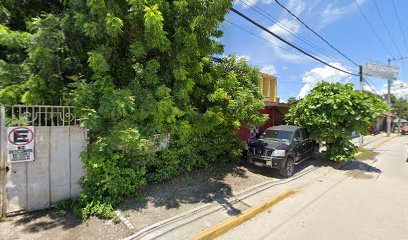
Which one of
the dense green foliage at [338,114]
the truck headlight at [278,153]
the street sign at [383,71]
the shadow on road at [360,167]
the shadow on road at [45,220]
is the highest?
the street sign at [383,71]

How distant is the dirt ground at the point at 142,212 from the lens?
3852mm

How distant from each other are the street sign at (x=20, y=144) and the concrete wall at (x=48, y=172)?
9 centimetres

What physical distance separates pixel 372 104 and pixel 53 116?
1143cm

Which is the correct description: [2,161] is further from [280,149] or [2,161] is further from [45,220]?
[280,149]

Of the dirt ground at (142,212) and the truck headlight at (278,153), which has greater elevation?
the truck headlight at (278,153)

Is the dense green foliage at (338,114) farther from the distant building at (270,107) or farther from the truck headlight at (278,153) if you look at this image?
the truck headlight at (278,153)

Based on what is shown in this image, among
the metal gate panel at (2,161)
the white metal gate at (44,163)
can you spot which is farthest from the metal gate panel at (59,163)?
the metal gate panel at (2,161)

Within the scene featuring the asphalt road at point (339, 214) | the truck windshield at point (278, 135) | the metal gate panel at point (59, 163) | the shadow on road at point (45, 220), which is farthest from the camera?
the truck windshield at point (278, 135)

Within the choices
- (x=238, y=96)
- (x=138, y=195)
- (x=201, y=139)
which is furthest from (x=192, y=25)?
(x=138, y=195)

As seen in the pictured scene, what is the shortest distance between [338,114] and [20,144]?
34.8ft

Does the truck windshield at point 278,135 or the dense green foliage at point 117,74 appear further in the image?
the truck windshield at point 278,135

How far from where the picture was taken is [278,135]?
28.3 ft

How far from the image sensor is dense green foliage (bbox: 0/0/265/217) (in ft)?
14.3

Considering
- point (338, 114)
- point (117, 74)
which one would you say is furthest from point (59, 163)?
point (338, 114)
